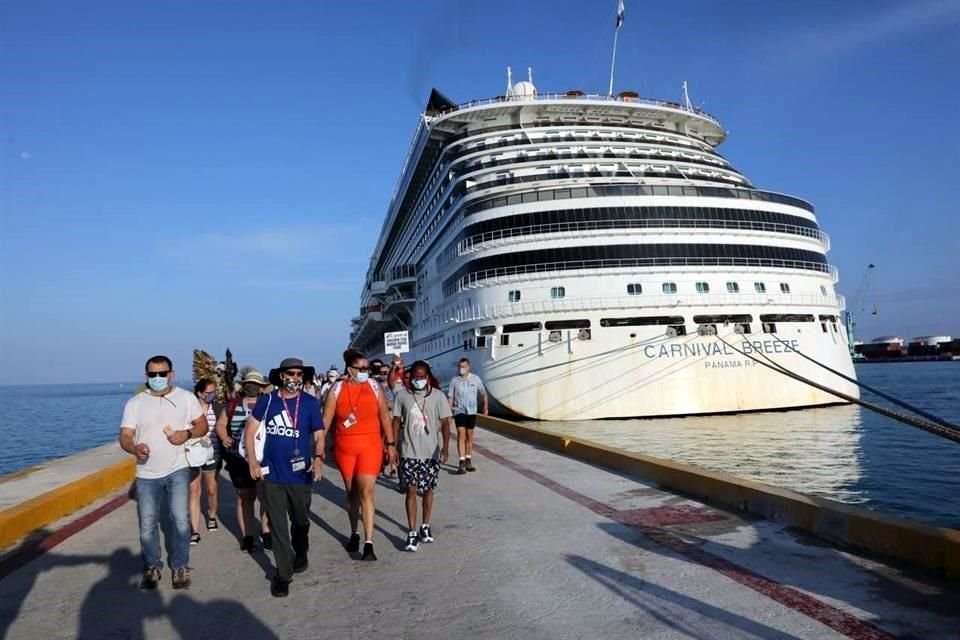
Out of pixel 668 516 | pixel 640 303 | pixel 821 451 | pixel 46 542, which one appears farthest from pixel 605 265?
pixel 46 542

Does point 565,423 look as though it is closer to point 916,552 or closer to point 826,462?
point 826,462

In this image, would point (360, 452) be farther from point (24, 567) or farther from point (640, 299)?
point (640, 299)

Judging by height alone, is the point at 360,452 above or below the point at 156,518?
above

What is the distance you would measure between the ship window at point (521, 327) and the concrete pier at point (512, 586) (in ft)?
51.8

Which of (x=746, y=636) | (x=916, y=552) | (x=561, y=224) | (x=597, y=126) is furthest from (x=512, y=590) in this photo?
(x=597, y=126)

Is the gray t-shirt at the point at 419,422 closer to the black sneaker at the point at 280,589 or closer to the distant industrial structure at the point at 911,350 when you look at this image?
the black sneaker at the point at 280,589

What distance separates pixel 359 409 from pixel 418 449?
708 mm

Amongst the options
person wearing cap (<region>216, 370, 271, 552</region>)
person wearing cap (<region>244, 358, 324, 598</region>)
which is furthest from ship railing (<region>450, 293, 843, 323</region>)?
person wearing cap (<region>244, 358, 324, 598</region>)

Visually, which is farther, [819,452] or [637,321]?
[637,321]

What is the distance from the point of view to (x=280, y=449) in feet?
17.6

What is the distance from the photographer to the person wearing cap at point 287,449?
5.36 metres

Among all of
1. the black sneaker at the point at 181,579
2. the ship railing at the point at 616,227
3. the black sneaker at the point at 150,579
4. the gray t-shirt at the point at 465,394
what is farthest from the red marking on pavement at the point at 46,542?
the ship railing at the point at 616,227

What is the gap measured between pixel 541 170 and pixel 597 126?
7.47 meters

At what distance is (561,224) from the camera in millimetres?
23766
